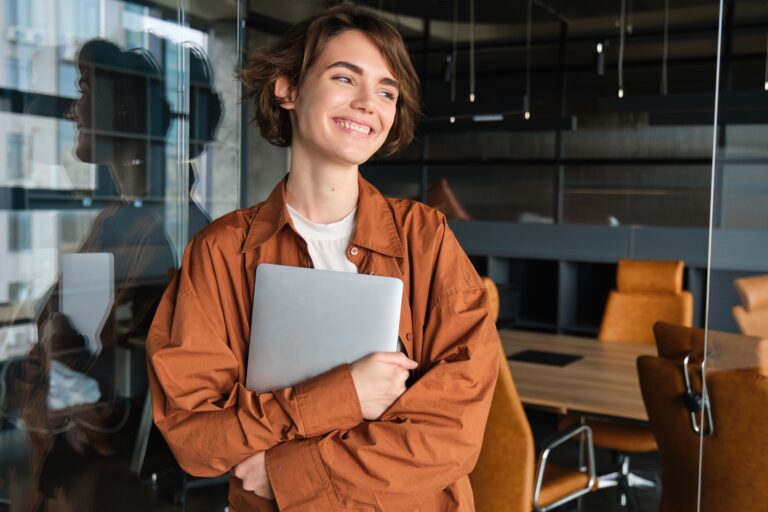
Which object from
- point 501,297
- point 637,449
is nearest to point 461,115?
point 501,297

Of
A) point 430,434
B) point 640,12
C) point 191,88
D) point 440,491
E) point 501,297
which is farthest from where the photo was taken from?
point 640,12

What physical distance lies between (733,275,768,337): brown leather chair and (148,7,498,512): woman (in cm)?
87

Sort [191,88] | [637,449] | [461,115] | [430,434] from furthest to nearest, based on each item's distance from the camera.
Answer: [461,115] → [637,449] → [191,88] → [430,434]

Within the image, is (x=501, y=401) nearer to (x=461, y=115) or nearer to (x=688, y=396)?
(x=688, y=396)

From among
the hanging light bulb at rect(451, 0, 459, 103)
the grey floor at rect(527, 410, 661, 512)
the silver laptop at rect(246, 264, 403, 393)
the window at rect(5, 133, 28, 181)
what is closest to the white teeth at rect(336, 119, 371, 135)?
the silver laptop at rect(246, 264, 403, 393)

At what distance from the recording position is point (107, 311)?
90.1 inches

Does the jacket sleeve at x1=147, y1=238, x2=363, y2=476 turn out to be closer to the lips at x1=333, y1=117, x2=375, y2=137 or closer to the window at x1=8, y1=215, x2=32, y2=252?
the lips at x1=333, y1=117, x2=375, y2=137

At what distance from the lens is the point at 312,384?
47.4 inches

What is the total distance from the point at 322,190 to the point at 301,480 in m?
0.49

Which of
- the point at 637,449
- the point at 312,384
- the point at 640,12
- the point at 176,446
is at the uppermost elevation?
the point at 640,12

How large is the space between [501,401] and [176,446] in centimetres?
127

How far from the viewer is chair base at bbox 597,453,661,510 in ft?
12.1

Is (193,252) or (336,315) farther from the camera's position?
(193,252)

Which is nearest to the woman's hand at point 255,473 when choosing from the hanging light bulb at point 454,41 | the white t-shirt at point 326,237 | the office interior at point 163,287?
the white t-shirt at point 326,237
